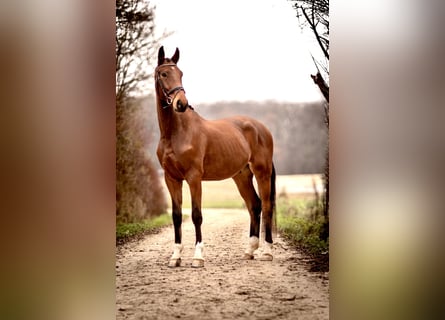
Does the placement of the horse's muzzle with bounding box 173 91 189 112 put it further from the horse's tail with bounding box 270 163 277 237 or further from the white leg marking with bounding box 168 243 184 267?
the white leg marking with bounding box 168 243 184 267

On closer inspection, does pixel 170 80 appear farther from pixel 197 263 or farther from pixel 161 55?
pixel 197 263

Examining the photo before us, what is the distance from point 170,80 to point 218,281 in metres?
1.27

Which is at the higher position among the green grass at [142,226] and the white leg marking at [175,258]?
the green grass at [142,226]

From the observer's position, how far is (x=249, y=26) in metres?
4.09

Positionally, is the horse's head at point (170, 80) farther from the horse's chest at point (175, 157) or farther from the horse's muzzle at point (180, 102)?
the horse's chest at point (175, 157)

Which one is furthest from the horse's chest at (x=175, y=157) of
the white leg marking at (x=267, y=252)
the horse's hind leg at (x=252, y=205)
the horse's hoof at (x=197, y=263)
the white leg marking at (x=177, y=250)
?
the white leg marking at (x=267, y=252)

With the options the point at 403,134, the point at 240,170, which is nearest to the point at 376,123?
the point at 403,134

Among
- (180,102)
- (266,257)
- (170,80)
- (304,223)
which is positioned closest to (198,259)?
(266,257)

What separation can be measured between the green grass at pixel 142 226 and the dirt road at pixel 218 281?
5cm

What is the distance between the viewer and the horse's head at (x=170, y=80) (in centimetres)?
403

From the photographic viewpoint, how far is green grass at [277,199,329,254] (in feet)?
13.3

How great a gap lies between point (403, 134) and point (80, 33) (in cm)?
204

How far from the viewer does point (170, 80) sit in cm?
403

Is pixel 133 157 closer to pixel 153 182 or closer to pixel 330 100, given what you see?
pixel 153 182
